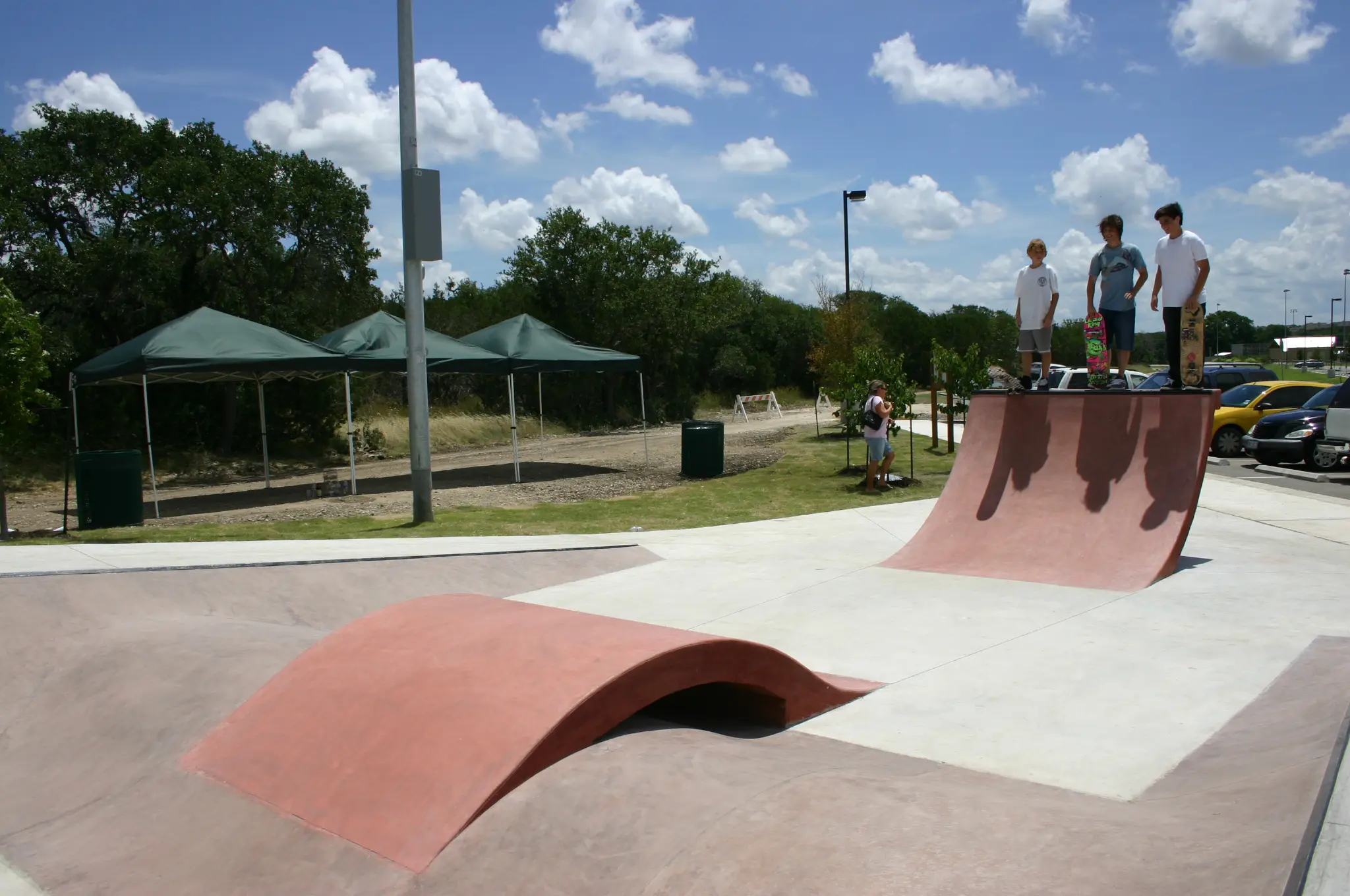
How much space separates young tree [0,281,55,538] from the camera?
1231 centimetres

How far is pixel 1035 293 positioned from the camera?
980 centimetres

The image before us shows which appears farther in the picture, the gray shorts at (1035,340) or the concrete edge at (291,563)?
the gray shorts at (1035,340)

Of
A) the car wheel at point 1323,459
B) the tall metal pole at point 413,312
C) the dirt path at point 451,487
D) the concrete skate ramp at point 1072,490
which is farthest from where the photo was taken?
the car wheel at point 1323,459

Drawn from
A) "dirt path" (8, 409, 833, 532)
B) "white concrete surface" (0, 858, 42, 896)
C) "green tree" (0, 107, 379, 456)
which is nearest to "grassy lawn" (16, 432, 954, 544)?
"dirt path" (8, 409, 833, 532)

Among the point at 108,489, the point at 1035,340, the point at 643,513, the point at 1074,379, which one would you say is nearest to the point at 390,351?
the point at 108,489

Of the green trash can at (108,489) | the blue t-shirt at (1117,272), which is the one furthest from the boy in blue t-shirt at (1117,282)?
the green trash can at (108,489)

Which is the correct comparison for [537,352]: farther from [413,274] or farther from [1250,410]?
[1250,410]

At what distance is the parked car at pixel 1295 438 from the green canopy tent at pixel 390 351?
1485cm

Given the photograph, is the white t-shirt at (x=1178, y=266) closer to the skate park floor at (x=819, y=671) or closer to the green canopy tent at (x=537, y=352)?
the skate park floor at (x=819, y=671)

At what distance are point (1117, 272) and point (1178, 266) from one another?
1.83 ft

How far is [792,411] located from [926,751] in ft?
128

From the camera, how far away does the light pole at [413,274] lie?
12.1m

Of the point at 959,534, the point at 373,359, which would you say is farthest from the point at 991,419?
the point at 373,359

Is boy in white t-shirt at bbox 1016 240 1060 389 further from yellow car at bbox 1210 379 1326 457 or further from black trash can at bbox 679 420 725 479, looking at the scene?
yellow car at bbox 1210 379 1326 457
